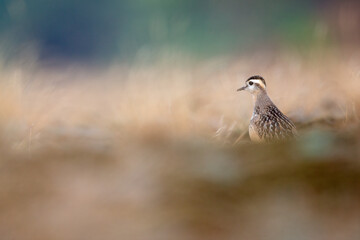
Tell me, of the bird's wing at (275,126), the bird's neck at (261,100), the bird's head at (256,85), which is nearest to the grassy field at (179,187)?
the bird's wing at (275,126)

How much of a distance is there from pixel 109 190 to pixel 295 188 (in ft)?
2.87

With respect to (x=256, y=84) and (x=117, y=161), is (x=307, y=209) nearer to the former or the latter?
(x=117, y=161)

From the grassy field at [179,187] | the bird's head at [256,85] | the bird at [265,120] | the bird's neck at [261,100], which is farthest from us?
the bird's head at [256,85]

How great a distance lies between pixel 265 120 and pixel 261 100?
1.87 ft

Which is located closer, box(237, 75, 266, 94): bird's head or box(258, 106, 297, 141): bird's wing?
box(258, 106, 297, 141): bird's wing

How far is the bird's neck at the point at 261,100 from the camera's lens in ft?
17.8

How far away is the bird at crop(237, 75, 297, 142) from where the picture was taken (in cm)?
447

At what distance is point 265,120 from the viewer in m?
4.96

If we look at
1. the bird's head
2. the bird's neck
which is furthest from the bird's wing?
the bird's head

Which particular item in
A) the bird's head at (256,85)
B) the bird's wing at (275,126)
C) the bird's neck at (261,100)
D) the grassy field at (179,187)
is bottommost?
the grassy field at (179,187)

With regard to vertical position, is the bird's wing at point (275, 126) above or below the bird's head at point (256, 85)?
below

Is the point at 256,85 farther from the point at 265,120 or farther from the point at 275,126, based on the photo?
the point at 275,126

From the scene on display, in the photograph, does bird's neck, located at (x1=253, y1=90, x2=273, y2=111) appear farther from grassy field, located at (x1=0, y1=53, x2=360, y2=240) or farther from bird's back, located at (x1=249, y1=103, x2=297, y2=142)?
grassy field, located at (x1=0, y1=53, x2=360, y2=240)

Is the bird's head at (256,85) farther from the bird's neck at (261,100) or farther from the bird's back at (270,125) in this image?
the bird's back at (270,125)
